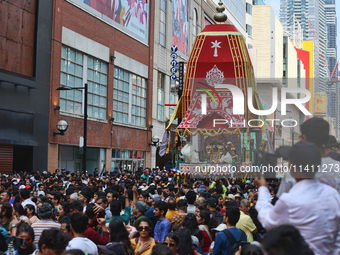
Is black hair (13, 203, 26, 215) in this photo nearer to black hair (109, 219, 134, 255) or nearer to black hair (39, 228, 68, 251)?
black hair (109, 219, 134, 255)

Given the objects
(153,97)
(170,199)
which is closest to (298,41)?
(153,97)

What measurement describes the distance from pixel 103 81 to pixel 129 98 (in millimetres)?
4461

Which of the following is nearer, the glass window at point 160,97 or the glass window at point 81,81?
the glass window at point 81,81

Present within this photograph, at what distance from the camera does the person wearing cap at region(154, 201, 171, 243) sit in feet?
26.1

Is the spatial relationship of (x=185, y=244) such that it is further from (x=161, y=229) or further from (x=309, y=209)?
(x=309, y=209)

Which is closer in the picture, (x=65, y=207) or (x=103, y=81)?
(x=65, y=207)

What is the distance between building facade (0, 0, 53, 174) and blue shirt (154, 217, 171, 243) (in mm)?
19792

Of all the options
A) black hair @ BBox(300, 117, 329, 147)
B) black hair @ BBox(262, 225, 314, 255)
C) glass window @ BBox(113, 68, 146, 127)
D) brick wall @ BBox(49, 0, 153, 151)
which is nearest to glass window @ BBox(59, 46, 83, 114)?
brick wall @ BBox(49, 0, 153, 151)

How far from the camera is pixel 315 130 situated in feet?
14.9

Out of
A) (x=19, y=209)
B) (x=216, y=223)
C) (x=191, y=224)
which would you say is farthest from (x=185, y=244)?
(x=19, y=209)

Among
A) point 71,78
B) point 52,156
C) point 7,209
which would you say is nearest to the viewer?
point 7,209

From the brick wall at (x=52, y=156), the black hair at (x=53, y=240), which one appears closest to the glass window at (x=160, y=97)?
the brick wall at (x=52, y=156)

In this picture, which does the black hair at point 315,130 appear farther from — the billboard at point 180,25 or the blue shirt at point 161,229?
the billboard at point 180,25

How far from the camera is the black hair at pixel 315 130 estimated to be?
14.9 ft
